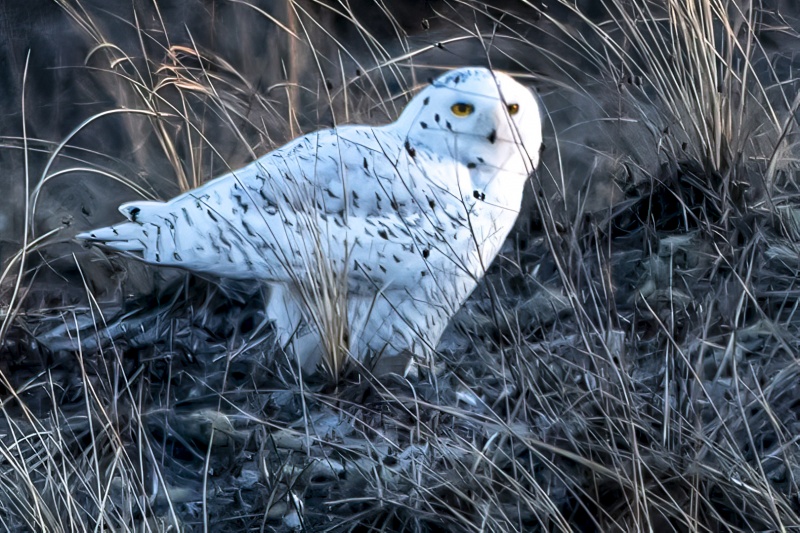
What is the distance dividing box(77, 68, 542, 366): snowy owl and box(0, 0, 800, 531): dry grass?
0.30ft

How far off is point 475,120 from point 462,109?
0.04 metres

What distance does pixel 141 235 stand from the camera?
8.13 feet

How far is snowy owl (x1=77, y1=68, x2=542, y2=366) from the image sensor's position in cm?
238

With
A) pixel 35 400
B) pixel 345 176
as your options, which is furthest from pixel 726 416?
pixel 35 400

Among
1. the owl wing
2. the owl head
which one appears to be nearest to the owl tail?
the owl wing

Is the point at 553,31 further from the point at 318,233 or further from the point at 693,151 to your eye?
the point at 318,233

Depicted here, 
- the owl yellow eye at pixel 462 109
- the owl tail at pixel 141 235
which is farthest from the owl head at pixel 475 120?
the owl tail at pixel 141 235

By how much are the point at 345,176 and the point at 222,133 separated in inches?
62.9

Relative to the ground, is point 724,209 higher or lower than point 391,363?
higher

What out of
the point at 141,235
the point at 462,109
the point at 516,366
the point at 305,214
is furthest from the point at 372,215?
the point at 516,366

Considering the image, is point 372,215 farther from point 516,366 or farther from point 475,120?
point 516,366

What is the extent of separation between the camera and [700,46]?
258 centimetres

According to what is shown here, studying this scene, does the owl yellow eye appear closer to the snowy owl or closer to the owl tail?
the snowy owl

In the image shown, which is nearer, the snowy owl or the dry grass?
the dry grass
